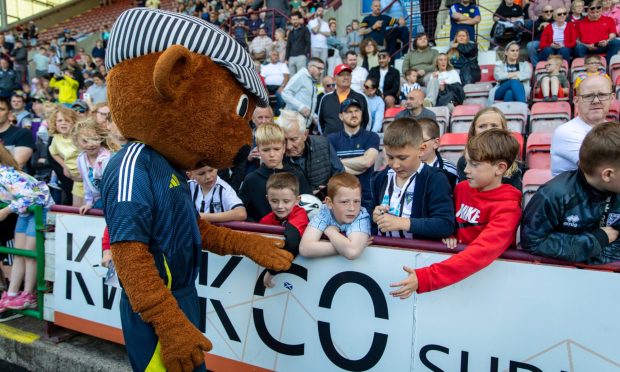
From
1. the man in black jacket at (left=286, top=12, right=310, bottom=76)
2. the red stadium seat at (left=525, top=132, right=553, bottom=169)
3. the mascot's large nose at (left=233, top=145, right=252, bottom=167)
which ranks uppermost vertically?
the man in black jacket at (left=286, top=12, right=310, bottom=76)

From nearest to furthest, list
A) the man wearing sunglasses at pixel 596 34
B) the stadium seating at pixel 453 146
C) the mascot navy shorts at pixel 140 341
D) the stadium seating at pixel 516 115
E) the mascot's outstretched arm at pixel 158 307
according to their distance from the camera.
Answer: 1. the mascot's outstretched arm at pixel 158 307
2. the mascot navy shorts at pixel 140 341
3. the stadium seating at pixel 453 146
4. the stadium seating at pixel 516 115
5. the man wearing sunglasses at pixel 596 34

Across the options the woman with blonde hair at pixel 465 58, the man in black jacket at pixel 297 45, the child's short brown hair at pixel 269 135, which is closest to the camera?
the child's short brown hair at pixel 269 135

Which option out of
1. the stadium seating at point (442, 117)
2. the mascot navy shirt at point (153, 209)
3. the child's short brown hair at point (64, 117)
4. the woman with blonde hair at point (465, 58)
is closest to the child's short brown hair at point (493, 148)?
the mascot navy shirt at point (153, 209)

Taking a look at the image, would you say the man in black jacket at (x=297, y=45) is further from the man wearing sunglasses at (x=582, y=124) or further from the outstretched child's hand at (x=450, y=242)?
the outstretched child's hand at (x=450, y=242)

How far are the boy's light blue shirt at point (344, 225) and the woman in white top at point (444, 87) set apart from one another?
503 cm

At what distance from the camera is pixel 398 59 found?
10.4 meters

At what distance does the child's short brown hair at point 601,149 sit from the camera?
2021mm

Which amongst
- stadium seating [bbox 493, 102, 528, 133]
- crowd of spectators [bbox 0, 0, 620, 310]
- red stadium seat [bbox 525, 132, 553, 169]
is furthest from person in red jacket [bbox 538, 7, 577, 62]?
red stadium seat [bbox 525, 132, 553, 169]

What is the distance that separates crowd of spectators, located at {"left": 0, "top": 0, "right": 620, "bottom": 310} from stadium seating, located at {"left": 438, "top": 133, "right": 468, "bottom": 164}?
33cm

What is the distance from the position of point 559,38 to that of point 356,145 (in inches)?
219

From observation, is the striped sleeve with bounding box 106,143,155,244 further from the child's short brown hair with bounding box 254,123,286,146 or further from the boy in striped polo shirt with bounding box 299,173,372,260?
the child's short brown hair with bounding box 254,123,286,146

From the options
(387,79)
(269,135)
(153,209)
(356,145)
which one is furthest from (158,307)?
(387,79)

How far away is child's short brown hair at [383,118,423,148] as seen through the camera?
257 cm

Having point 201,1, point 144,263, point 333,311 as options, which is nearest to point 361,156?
point 333,311
